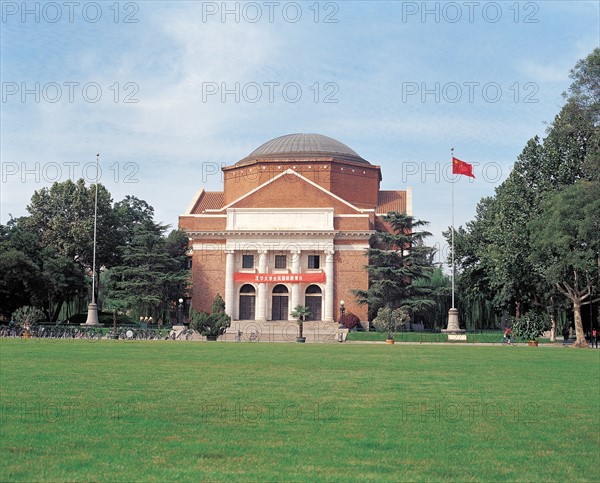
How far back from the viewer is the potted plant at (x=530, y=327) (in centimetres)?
→ 4859

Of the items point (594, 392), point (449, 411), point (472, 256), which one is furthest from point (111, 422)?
point (472, 256)

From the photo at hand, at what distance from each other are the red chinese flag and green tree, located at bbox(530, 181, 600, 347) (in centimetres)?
964

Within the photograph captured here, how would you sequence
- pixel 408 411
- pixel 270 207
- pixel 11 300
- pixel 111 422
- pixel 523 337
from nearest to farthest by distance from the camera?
pixel 111 422, pixel 408 411, pixel 523 337, pixel 11 300, pixel 270 207

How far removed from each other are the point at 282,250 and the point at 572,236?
99.5ft

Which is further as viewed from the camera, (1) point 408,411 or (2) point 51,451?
(1) point 408,411

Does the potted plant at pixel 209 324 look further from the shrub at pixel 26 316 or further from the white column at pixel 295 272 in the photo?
the white column at pixel 295 272

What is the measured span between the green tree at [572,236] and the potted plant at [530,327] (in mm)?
3245

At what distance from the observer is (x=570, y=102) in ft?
153

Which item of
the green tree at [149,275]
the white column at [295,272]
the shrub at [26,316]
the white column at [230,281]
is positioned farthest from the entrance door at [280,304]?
the shrub at [26,316]

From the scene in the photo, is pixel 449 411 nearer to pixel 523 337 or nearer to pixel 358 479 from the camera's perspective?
pixel 358 479

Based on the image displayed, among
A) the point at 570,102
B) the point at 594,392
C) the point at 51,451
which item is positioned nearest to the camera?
the point at 51,451

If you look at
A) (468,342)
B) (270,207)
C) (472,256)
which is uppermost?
(270,207)

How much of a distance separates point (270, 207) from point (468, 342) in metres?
24.4

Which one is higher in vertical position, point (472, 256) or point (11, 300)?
point (472, 256)
